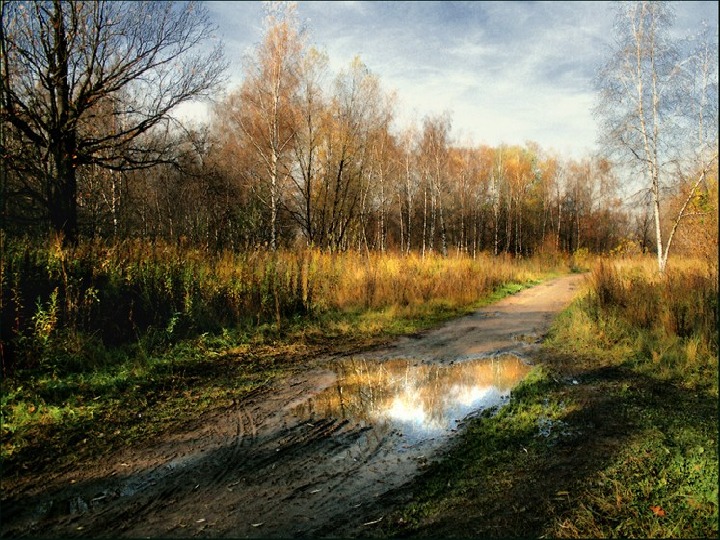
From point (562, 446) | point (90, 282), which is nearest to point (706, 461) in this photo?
point (562, 446)

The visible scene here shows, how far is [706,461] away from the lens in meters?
3.38

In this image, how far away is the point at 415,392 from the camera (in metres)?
5.85

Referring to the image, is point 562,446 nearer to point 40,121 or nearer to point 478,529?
point 478,529

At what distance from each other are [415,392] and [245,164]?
19007mm

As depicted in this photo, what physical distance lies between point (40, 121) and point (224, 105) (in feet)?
69.6

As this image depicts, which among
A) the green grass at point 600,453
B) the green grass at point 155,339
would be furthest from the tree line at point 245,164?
the green grass at point 600,453

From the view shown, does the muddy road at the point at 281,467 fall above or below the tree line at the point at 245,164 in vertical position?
below

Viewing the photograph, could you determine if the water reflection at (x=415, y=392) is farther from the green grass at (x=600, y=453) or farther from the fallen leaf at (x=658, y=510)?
the fallen leaf at (x=658, y=510)

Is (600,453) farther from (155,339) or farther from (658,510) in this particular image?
(155,339)

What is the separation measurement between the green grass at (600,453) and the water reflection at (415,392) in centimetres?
41

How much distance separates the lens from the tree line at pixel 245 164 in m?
9.67

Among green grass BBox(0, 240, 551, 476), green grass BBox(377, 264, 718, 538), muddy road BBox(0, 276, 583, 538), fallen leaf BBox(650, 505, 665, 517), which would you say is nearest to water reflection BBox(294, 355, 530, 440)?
muddy road BBox(0, 276, 583, 538)

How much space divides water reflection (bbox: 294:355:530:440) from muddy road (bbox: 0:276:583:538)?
0.02 metres

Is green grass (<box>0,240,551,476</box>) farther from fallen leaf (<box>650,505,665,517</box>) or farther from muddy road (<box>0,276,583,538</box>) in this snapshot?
fallen leaf (<box>650,505,665,517</box>)
